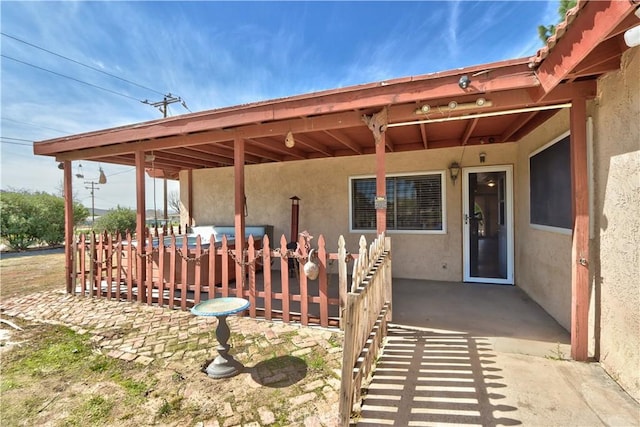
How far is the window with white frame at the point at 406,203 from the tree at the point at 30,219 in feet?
37.2

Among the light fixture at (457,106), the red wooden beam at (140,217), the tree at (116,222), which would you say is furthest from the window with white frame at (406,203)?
the tree at (116,222)

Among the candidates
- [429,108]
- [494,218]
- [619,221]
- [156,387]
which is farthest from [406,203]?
[156,387]

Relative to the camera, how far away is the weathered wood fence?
1.80 m

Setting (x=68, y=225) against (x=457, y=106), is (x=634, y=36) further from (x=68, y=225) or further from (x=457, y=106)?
(x=68, y=225)

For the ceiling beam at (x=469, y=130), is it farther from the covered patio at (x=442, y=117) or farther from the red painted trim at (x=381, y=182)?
the red painted trim at (x=381, y=182)

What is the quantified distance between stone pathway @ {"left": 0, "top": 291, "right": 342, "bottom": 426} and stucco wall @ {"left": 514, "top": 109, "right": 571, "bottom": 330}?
2.84 meters

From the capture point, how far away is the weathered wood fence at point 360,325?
70.7 inches

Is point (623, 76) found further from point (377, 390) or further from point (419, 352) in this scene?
point (377, 390)

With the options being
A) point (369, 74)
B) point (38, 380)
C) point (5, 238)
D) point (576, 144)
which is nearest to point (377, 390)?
point (576, 144)

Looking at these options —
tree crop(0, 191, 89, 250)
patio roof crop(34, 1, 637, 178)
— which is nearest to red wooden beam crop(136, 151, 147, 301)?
patio roof crop(34, 1, 637, 178)

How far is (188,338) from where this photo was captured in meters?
3.54

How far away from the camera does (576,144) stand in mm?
2791

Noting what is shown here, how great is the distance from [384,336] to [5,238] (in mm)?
16022

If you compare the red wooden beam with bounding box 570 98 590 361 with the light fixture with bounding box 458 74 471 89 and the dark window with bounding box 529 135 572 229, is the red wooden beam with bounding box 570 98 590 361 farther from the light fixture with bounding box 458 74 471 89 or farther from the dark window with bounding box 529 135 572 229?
the light fixture with bounding box 458 74 471 89
